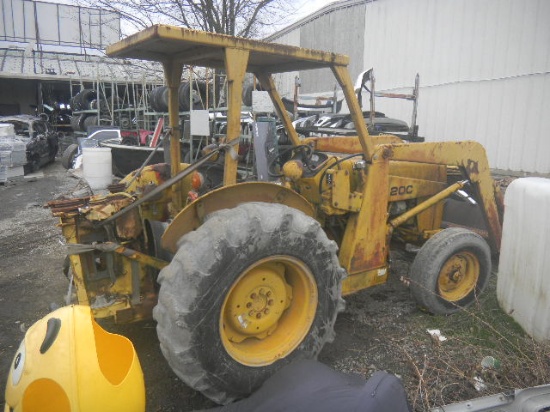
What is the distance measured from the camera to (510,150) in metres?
8.46

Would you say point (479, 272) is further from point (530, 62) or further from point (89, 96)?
point (89, 96)

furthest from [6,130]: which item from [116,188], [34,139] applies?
[116,188]

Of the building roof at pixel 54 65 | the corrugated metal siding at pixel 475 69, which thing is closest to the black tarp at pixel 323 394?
the corrugated metal siding at pixel 475 69

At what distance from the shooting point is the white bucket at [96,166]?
211 inches

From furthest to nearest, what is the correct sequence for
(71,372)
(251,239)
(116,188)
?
(116,188)
(251,239)
(71,372)

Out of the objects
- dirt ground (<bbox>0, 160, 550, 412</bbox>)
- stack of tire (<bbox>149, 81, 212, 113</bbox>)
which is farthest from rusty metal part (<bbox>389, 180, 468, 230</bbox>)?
stack of tire (<bbox>149, 81, 212, 113</bbox>)

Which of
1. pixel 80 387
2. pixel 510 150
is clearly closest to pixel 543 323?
pixel 80 387

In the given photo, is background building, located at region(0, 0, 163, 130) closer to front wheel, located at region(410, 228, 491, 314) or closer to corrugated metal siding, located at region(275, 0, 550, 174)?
corrugated metal siding, located at region(275, 0, 550, 174)

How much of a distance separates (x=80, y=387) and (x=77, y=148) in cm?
1279

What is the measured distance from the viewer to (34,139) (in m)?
14.2

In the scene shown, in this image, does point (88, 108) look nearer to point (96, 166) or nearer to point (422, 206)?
→ point (96, 166)

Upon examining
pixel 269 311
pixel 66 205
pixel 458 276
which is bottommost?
pixel 458 276

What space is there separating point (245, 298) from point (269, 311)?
217 mm

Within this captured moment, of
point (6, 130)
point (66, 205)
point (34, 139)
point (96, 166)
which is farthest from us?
point (34, 139)
